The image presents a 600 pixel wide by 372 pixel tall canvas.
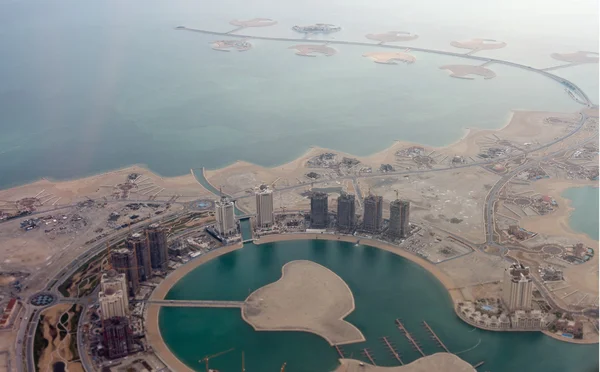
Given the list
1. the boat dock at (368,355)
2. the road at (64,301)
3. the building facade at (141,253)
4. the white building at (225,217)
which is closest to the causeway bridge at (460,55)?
the white building at (225,217)

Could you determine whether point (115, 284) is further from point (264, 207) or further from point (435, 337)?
point (435, 337)

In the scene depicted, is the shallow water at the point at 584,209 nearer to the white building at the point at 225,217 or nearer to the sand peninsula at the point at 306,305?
the sand peninsula at the point at 306,305

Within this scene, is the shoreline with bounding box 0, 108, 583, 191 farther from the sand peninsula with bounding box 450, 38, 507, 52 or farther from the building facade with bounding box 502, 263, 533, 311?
the sand peninsula with bounding box 450, 38, 507, 52

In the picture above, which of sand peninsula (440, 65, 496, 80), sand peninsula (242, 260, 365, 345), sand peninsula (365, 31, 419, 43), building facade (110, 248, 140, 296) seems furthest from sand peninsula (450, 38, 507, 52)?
building facade (110, 248, 140, 296)

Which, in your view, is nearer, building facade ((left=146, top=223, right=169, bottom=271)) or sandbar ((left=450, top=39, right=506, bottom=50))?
building facade ((left=146, top=223, right=169, bottom=271))

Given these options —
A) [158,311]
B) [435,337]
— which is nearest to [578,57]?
[435,337]

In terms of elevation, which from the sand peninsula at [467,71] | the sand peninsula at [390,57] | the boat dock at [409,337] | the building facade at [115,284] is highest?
the sand peninsula at [390,57]
